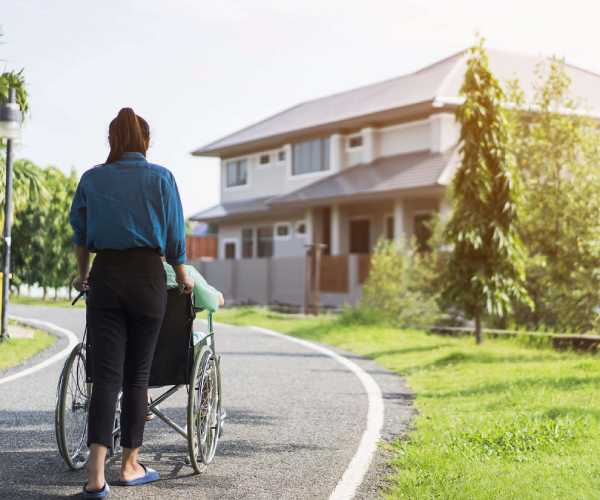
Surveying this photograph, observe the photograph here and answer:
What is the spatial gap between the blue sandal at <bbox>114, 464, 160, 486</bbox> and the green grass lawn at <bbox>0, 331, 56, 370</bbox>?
20.3ft

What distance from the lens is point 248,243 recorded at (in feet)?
132

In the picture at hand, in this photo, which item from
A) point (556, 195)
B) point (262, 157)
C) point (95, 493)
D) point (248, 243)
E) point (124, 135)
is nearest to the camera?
point (95, 493)

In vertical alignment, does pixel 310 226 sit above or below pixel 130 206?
above

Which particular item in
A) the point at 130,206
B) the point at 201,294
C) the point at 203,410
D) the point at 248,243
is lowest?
the point at 203,410

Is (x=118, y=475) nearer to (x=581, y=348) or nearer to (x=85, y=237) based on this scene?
(x=85, y=237)

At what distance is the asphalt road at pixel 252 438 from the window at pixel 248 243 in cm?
2767

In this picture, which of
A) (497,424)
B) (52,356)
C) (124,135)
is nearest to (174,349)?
(124,135)

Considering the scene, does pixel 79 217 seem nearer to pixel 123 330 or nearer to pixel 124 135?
pixel 124 135

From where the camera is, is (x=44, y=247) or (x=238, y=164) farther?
(x=238, y=164)

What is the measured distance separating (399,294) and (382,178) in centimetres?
921

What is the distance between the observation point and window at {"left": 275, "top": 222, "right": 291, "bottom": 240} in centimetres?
3700

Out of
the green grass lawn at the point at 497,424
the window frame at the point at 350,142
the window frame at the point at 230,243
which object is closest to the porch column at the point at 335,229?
the window frame at the point at 350,142

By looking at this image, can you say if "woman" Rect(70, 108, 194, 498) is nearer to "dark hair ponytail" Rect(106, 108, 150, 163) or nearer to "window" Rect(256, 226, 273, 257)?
"dark hair ponytail" Rect(106, 108, 150, 163)

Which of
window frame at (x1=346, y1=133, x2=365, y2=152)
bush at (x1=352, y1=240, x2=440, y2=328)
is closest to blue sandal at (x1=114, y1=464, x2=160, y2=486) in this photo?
bush at (x1=352, y1=240, x2=440, y2=328)
